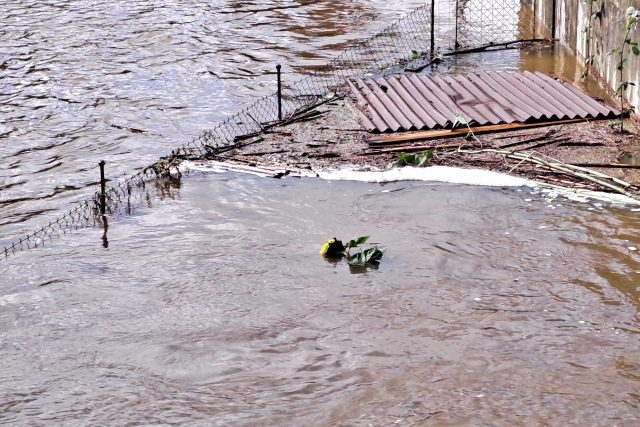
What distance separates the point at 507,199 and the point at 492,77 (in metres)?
3.98

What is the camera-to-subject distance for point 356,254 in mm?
8469

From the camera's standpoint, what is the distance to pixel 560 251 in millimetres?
8406

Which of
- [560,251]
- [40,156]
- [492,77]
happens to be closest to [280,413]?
[560,251]

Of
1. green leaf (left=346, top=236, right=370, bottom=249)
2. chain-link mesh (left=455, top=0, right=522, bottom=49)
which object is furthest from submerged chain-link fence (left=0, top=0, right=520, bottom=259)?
green leaf (left=346, top=236, right=370, bottom=249)

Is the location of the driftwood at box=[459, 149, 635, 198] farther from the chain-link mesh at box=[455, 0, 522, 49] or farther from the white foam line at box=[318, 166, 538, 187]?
the chain-link mesh at box=[455, 0, 522, 49]

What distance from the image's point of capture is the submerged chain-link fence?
998 centimetres

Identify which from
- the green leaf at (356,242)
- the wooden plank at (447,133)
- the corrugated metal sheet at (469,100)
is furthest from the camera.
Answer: the corrugated metal sheet at (469,100)

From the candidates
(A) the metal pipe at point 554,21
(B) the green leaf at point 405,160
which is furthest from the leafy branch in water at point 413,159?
(A) the metal pipe at point 554,21

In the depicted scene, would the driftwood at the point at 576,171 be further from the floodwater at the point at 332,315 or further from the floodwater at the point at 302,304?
the floodwater at the point at 332,315

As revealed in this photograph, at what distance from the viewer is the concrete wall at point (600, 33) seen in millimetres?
11430

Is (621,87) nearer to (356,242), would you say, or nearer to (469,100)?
(469,100)

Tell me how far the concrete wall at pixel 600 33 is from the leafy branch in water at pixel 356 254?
15.8 ft

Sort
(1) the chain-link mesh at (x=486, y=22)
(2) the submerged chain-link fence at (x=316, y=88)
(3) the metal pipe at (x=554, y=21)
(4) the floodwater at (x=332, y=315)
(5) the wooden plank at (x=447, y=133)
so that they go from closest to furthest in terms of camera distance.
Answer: (4) the floodwater at (x=332, y=315), (2) the submerged chain-link fence at (x=316, y=88), (5) the wooden plank at (x=447, y=133), (3) the metal pipe at (x=554, y=21), (1) the chain-link mesh at (x=486, y=22)

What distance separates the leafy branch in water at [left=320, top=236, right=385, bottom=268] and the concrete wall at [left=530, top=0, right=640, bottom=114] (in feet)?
15.8
